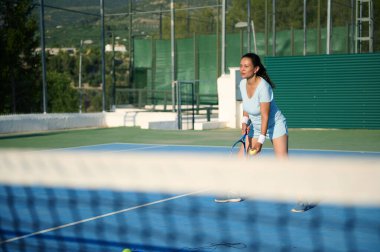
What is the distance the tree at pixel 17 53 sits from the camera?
33.6 meters

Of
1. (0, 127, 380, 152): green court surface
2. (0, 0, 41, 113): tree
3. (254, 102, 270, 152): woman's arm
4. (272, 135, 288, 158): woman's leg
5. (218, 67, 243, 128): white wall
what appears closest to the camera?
(254, 102, 270, 152): woman's arm

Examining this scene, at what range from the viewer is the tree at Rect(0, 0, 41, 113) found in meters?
33.6

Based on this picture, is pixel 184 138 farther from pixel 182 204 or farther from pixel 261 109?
pixel 261 109

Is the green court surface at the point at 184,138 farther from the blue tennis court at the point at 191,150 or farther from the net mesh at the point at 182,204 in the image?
the net mesh at the point at 182,204

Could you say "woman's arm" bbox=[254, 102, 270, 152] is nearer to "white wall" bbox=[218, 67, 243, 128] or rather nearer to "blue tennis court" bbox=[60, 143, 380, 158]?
"blue tennis court" bbox=[60, 143, 380, 158]

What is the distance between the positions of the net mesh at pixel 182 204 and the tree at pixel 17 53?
25.8m

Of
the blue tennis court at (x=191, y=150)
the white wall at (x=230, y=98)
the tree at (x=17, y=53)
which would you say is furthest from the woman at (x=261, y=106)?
the tree at (x=17, y=53)

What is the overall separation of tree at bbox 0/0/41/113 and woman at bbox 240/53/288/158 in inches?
1076

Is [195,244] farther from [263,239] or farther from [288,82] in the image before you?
[288,82]

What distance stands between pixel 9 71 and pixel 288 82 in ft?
59.0

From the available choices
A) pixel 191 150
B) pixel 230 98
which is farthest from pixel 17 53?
pixel 191 150

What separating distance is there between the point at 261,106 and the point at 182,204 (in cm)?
A: 176

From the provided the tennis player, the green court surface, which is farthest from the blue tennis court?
the tennis player

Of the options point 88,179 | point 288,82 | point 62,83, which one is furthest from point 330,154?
point 62,83
